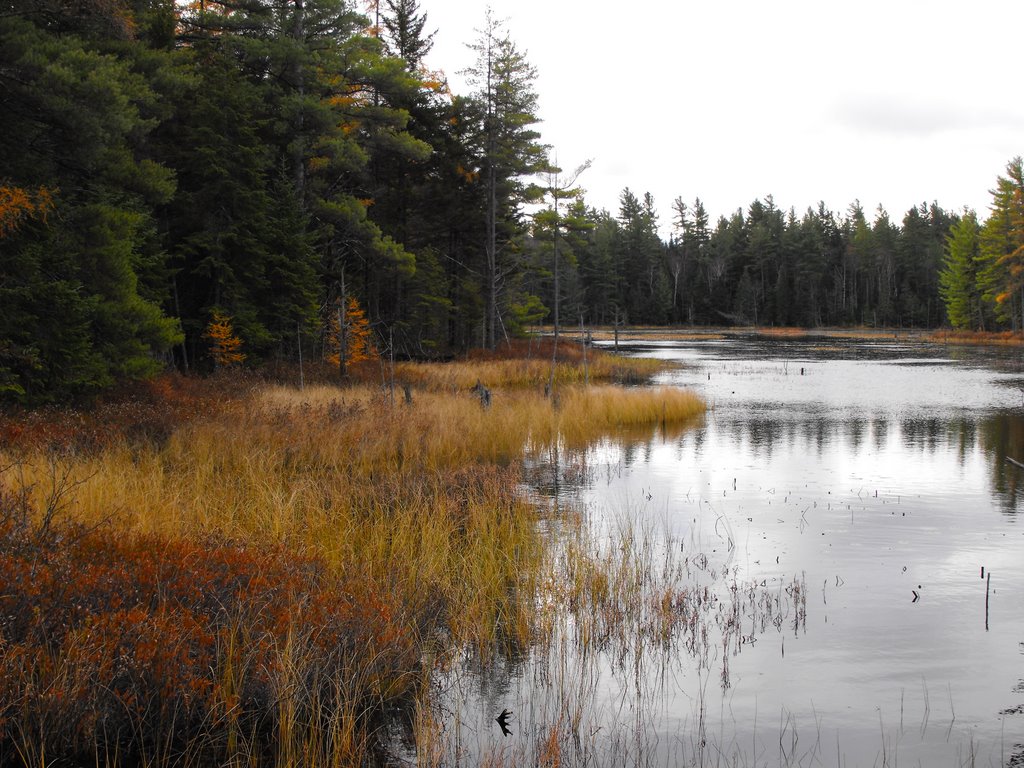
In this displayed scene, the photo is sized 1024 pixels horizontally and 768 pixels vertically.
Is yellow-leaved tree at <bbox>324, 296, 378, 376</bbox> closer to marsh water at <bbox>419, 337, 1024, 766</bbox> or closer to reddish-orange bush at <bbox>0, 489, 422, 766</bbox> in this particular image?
marsh water at <bbox>419, 337, 1024, 766</bbox>

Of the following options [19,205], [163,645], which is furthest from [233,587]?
[19,205]

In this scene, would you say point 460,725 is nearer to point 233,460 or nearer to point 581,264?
point 233,460

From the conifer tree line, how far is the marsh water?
925 cm

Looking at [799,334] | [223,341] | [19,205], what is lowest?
[799,334]

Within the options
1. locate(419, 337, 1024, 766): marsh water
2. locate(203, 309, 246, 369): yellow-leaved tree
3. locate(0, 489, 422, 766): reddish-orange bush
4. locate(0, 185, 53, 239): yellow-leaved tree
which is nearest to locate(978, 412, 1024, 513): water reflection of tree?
locate(419, 337, 1024, 766): marsh water

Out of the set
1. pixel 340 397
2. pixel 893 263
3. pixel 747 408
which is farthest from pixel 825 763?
pixel 893 263

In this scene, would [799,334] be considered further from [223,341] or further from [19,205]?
[19,205]

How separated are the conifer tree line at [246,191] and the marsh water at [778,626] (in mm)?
9252

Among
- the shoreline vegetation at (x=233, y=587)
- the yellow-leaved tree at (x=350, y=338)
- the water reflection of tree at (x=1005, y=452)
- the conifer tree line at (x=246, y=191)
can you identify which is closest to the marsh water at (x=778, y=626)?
the water reflection of tree at (x=1005, y=452)

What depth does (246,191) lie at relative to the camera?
23.2 metres

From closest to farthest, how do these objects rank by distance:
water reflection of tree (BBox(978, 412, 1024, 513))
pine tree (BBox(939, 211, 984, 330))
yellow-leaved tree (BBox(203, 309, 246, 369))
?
water reflection of tree (BBox(978, 412, 1024, 513)), yellow-leaved tree (BBox(203, 309, 246, 369)), pine tree (BBox(939, 211, 984, 330))

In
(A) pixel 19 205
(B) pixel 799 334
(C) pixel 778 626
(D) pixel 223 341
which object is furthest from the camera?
(B) pixel 799 334

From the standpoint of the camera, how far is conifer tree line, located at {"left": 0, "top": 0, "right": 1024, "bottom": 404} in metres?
14.7

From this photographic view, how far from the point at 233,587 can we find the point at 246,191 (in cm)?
1951
